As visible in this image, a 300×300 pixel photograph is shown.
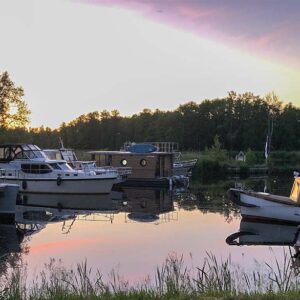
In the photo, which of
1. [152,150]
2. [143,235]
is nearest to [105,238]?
[143,235]

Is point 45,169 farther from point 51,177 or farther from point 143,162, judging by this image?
point 143,162

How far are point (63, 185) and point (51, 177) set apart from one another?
109 centimetres

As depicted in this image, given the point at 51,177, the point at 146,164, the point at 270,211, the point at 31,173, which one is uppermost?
the point at 146,164

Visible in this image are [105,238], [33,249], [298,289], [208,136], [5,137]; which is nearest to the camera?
[298,289]

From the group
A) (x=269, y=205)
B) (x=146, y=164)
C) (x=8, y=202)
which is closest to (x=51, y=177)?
(x=8, y=202)

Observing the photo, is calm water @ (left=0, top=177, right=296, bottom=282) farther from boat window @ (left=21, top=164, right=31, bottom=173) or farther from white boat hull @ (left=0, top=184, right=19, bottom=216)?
boat window @ (left=21, top=164, right=31, bottom=173)

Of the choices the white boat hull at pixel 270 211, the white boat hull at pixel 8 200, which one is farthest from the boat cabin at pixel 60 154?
the white boat hull at pixel 270 211

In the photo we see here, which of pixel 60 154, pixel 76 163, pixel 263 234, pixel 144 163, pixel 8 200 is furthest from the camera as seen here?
pixel 144 163

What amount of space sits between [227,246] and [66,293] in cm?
1220

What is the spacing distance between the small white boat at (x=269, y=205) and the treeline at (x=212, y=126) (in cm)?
8542

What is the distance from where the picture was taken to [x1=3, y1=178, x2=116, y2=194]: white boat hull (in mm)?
38500

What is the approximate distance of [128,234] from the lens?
76.0ft

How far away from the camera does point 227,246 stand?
68.3 feet

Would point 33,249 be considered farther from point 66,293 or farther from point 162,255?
point 66,293
